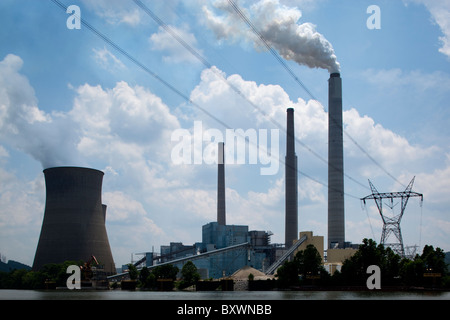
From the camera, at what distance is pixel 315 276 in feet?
236

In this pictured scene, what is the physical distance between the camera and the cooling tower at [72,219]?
7906cm

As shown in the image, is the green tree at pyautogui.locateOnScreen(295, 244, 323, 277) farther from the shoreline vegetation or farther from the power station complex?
the power station complex

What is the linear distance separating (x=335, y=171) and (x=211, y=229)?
34120mm

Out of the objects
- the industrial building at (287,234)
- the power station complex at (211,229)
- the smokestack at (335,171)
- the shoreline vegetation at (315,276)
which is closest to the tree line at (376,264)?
the shoreline vegetation at (315,276)

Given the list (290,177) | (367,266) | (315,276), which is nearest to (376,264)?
(367,266)

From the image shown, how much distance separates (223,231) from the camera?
121 m

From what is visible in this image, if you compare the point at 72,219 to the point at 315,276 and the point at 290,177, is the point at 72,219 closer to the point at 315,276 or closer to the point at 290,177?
the point at 315,276

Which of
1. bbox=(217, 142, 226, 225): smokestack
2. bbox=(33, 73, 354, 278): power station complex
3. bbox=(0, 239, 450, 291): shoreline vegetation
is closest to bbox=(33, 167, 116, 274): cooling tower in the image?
bbox=(33, 73, 354, 278): power station complex

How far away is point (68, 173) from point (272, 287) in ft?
116

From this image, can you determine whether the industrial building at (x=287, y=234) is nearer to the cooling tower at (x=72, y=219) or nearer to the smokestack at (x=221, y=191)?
the smokestack at (x=221, y=191)

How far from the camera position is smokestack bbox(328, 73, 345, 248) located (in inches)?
4077

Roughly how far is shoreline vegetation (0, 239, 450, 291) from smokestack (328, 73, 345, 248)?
24478 millimetres
